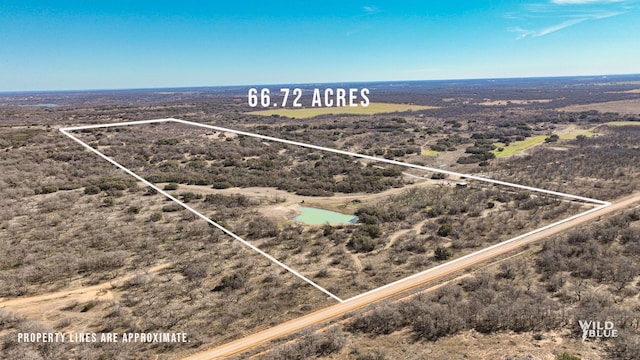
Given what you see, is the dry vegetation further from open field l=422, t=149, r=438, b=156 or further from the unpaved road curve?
open field l=422, t=149, r=438, b=156

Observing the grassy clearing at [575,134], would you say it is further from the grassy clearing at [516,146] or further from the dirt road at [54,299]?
the dirt road at [54,299]

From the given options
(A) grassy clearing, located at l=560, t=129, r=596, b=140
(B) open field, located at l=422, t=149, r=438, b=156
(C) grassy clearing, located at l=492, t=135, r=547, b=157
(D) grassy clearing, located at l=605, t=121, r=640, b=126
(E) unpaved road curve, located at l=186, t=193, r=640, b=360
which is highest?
(D) grassy clearing, located at l=605, t=121, r=640, b=126

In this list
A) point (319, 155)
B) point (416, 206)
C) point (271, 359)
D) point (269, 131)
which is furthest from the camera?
point (269, 131)

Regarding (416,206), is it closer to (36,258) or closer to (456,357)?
(456,357)

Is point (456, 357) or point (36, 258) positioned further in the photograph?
point (36, 258)

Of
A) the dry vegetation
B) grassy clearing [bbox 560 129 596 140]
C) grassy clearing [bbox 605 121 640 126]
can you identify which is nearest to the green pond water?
the dry vegetation

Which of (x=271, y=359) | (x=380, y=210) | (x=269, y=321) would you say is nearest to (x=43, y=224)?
(x=269, y=321)
